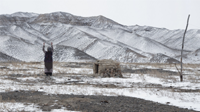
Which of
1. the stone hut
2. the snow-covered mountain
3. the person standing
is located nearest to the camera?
the person standing

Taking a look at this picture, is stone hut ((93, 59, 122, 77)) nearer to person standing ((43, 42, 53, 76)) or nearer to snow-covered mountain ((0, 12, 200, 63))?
person standing ((43, 42, 53, 76))

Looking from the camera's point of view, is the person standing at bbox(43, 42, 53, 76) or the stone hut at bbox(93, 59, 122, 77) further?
the stone hut at bbox(93, 59, 122, 77)

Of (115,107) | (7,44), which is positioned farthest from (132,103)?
(7,44)

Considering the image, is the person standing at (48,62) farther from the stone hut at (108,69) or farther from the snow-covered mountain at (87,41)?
the snow-covered mountain at (87,41)

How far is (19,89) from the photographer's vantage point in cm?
1074

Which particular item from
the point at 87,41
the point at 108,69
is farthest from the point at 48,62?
the point at 87,41

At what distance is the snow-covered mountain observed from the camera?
53719mm

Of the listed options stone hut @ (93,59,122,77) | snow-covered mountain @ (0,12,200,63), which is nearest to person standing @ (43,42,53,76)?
stone hut @ (93,59,122,77)

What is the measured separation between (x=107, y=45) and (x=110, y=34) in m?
28.3

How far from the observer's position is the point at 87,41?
7231 centimetres

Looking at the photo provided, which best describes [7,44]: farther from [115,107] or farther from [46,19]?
[46,19]

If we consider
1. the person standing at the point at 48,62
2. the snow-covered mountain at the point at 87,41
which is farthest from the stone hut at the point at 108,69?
the snow-covered mountain at the point at 87,41

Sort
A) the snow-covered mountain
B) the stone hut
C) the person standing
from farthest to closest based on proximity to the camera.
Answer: the snow-covered mountain → the stone hut → the person standing

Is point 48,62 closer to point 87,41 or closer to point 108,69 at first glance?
point 108,69
